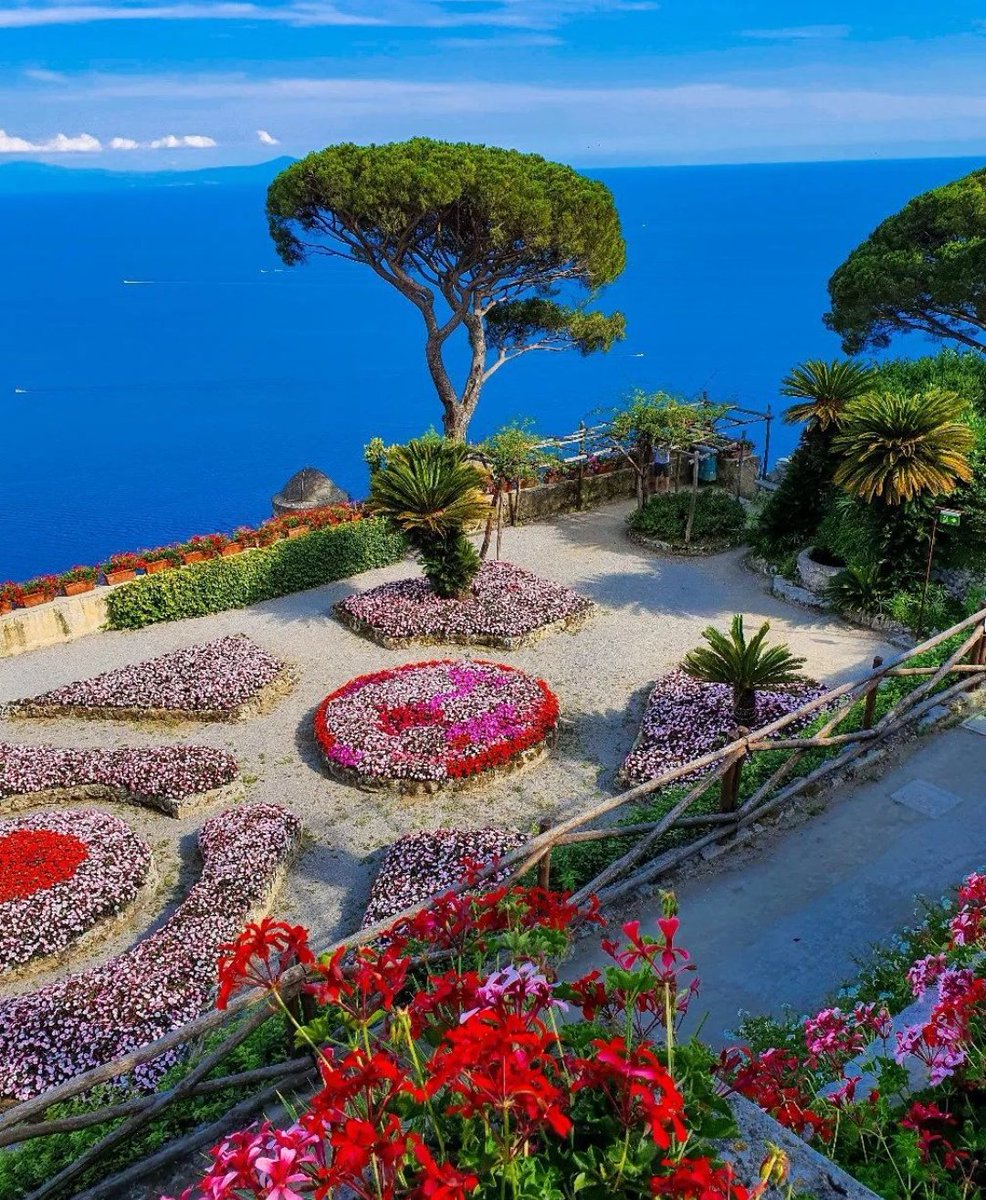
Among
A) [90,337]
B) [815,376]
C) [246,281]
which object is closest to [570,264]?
[815,376]

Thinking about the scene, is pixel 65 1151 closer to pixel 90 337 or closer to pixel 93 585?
pixel 93 585

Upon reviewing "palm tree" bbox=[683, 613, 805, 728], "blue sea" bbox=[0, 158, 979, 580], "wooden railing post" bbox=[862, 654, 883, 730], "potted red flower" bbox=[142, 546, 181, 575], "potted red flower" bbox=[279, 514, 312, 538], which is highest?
"wooden railing post" bbox=[862, 654, 883, 730]

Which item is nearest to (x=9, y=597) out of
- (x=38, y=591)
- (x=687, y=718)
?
(x=38, y=591)

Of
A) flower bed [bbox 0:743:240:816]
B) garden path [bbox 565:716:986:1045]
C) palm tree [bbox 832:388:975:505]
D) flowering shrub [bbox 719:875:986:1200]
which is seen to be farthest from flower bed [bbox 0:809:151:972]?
palm tree [bbox 832:388:975:505]

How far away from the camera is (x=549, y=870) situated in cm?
594

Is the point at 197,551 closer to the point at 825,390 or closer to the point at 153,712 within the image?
the point at 153,712

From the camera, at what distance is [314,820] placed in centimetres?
1082

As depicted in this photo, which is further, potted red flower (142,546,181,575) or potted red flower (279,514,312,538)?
potted red flower (279,514,312,538)

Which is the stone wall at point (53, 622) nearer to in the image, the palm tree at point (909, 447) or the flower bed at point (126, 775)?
the flower bed at point (126, 775)

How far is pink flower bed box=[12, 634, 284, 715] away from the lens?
1293 centimetres

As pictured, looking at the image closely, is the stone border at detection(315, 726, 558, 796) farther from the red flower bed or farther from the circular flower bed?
the red flower bed

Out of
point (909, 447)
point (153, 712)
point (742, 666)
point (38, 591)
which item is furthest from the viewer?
point (38, 591)

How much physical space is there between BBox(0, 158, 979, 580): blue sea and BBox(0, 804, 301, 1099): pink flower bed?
1836 centimetres

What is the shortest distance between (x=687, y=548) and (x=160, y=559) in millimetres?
9408
